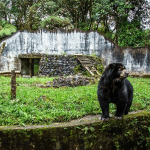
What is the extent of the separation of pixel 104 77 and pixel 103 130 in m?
1.02

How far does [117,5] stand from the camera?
13.9m

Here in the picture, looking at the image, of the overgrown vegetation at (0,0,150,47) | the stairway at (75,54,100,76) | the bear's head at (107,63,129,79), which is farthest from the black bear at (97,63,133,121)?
the overgrown vegetation at (0,0,150,47)

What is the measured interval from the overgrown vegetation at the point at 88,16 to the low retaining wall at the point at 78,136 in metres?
12.2

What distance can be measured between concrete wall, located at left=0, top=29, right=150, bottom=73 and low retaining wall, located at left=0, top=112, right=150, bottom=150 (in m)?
10.5

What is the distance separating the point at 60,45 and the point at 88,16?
8897 mm

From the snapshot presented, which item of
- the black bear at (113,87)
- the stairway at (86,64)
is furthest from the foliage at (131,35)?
the black bear at (113,87)

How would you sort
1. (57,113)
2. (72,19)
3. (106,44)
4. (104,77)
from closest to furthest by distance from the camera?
(104,77), (57,113), (106,44), (72,19)

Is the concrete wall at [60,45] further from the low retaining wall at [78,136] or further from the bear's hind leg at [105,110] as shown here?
the bear's hind leg at [105,110]

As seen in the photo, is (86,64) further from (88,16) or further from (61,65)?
(88,16)

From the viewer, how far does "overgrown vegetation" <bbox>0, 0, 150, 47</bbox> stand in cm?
1416

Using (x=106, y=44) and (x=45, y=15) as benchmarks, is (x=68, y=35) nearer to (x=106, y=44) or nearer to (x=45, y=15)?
(x=106, y=44)

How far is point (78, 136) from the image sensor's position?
2.81 meters

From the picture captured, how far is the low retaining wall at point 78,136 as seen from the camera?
2668mm

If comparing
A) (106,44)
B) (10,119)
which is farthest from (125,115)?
(106,44)
